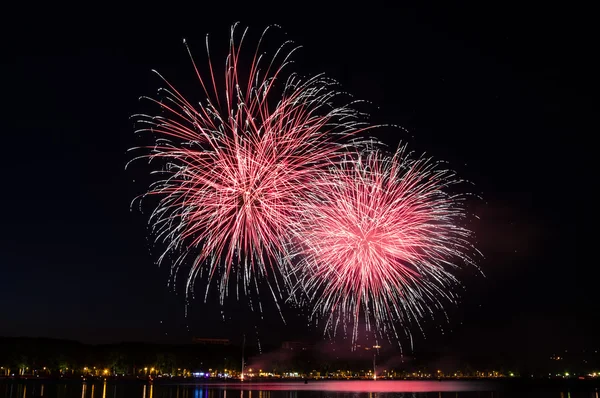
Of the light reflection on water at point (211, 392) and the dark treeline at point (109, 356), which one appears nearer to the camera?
the light reflection on water at point (211, 392)

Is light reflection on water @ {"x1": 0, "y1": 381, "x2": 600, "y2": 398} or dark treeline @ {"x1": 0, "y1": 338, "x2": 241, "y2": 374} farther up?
dark treeline @ {"x1": 0, "y1": 338, "x2": 241, "y2": 374}

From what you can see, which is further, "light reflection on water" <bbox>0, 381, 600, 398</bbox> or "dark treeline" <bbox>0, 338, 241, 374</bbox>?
"dark treeline" <bbox>0, 338, 241, 374</bbox>

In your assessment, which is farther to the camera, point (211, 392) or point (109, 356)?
point (109, 356)

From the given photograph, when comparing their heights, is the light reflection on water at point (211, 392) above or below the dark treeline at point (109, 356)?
below

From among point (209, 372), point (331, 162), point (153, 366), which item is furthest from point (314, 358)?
point (331, 162)

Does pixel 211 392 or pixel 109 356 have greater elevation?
pixel 109 356

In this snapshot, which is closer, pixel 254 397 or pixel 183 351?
pixel 254 397

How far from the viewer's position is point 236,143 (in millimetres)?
26656

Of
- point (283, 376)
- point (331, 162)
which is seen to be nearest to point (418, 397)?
point (331, 162)

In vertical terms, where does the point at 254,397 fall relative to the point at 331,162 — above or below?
below
